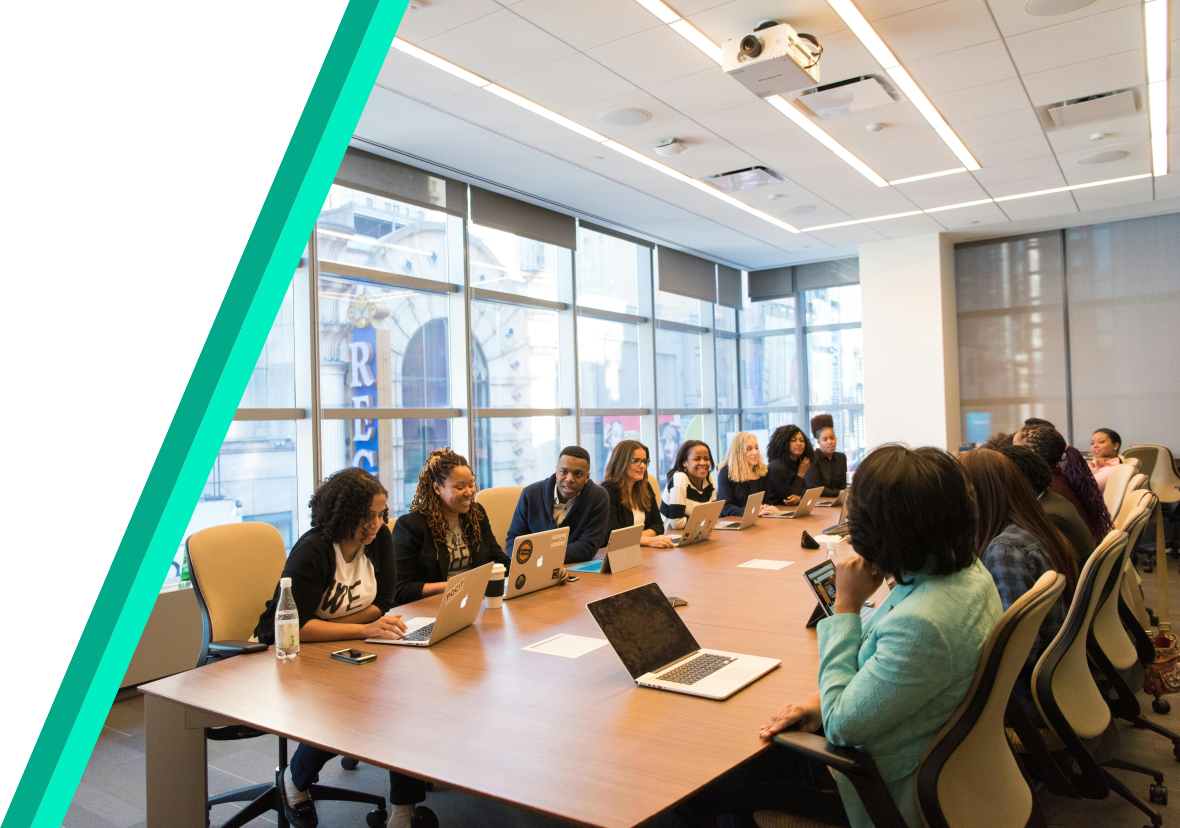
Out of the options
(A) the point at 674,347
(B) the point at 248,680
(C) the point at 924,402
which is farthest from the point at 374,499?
(C) the point at 924,402

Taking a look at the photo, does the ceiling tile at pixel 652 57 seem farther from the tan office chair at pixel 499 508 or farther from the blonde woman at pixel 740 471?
the blonde woman at pixel 740 471

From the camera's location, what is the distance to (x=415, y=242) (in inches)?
235

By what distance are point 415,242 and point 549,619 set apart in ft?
13.0

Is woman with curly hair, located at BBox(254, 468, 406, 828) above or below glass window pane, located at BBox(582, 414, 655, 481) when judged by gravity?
below

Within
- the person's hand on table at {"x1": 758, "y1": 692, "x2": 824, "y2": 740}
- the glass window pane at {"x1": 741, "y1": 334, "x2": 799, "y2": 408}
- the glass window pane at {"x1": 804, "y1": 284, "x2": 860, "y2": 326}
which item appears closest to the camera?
the person's hand on table at {"x1": 758, "y1": 692, "x2": 824, "y2": 740}

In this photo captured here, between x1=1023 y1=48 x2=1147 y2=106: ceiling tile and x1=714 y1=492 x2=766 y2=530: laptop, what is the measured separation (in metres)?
2.90

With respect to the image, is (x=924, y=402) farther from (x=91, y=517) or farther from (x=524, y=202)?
(x=91, y=517)

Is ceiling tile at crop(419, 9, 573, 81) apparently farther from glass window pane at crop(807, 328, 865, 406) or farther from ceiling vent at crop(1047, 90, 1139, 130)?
glass window pane at crop(807, 328, 865, 406)

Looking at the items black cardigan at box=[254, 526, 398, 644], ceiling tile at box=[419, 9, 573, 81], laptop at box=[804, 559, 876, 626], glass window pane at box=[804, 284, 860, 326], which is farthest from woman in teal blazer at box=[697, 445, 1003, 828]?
glass window pane at box=[804, 284, 860, 326]

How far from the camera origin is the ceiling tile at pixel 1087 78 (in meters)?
4.38

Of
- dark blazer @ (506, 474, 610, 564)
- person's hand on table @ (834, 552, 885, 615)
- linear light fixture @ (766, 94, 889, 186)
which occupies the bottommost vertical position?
dark blazer @ (506, 474, 610, 564)

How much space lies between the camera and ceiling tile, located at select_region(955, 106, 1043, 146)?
517cm

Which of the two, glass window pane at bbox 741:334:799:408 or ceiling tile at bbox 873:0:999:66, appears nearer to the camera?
ceiling tile at bbox 873:0:999:66

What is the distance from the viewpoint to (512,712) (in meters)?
1.87
